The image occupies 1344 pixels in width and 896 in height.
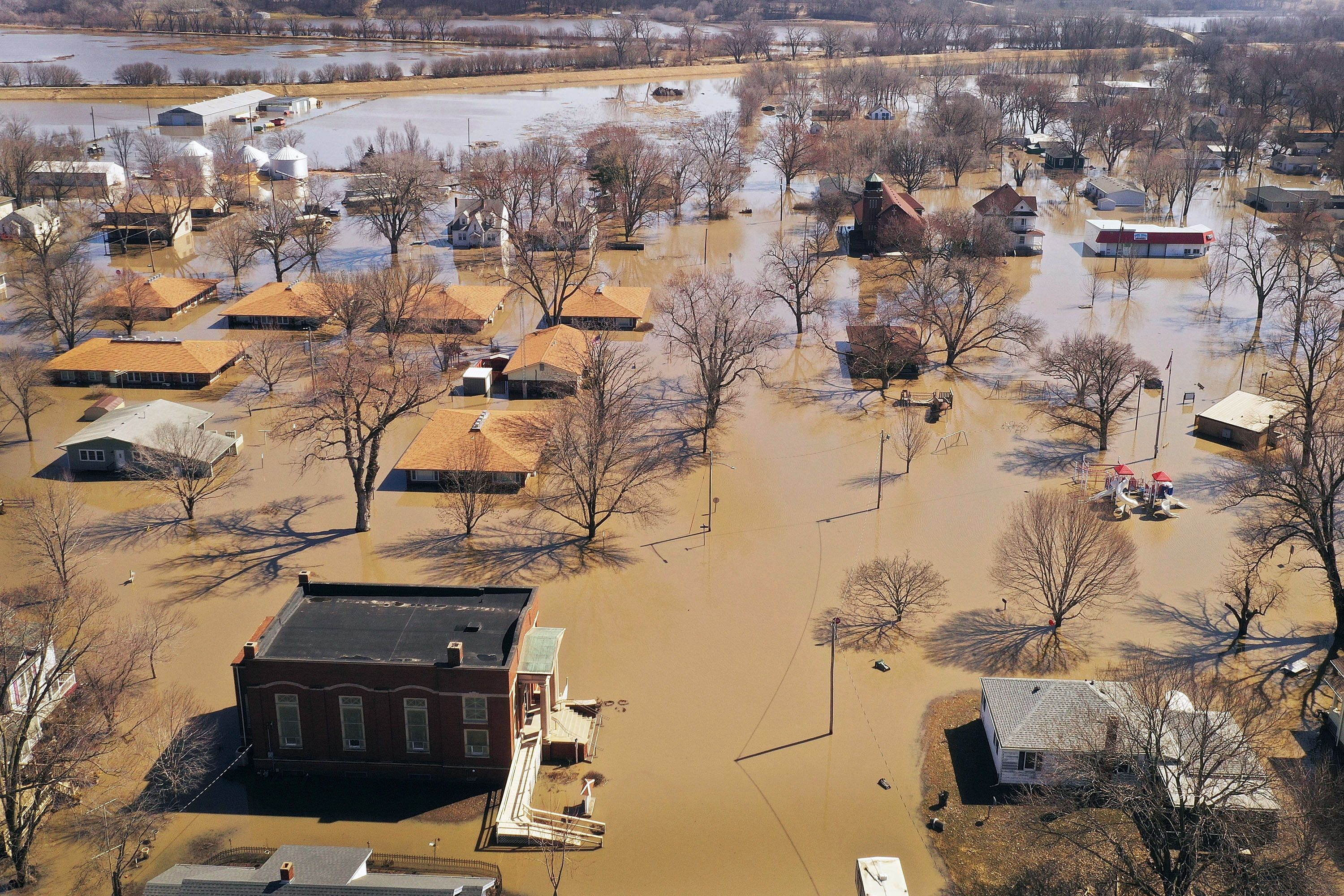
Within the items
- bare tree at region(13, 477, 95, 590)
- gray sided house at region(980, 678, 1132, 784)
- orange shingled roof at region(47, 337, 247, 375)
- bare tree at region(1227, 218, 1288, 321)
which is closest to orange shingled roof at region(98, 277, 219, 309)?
orange shingled roof at region(47, 337, 247, 375)

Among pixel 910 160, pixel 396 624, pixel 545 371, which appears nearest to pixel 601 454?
pixel 396 624

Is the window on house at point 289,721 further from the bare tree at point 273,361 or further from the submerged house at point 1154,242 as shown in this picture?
the submerged house at point 1154,242

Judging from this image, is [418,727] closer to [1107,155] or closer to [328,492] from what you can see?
[328,492]

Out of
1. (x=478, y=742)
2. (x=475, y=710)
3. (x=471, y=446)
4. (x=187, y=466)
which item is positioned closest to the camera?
(x=475, y=710)

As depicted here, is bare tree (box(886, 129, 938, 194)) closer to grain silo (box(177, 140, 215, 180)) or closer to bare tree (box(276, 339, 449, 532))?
bare tree (box(276, 339, 449, 532))

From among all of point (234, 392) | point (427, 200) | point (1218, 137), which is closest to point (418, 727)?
point (234, 392)

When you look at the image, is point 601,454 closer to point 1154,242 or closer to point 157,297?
point 157,297

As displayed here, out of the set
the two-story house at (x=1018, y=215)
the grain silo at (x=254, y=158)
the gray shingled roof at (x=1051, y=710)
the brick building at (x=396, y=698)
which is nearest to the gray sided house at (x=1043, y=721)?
the gray shingled roof at (x=1051, y=710)
